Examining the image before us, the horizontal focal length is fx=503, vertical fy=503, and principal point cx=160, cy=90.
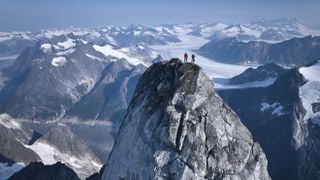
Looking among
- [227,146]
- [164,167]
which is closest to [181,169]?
[164,167]

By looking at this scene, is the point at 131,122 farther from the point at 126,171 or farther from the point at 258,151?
the point at 258,151

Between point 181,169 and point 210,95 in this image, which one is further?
point 210,95

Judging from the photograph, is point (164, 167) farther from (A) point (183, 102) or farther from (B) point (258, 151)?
(B) point (258, 151)

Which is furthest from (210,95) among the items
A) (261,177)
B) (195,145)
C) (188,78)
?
(261,177)

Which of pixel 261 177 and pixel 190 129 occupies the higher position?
pixel 190 129

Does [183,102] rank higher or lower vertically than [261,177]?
higher

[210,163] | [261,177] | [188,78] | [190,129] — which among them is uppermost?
[188,78]
